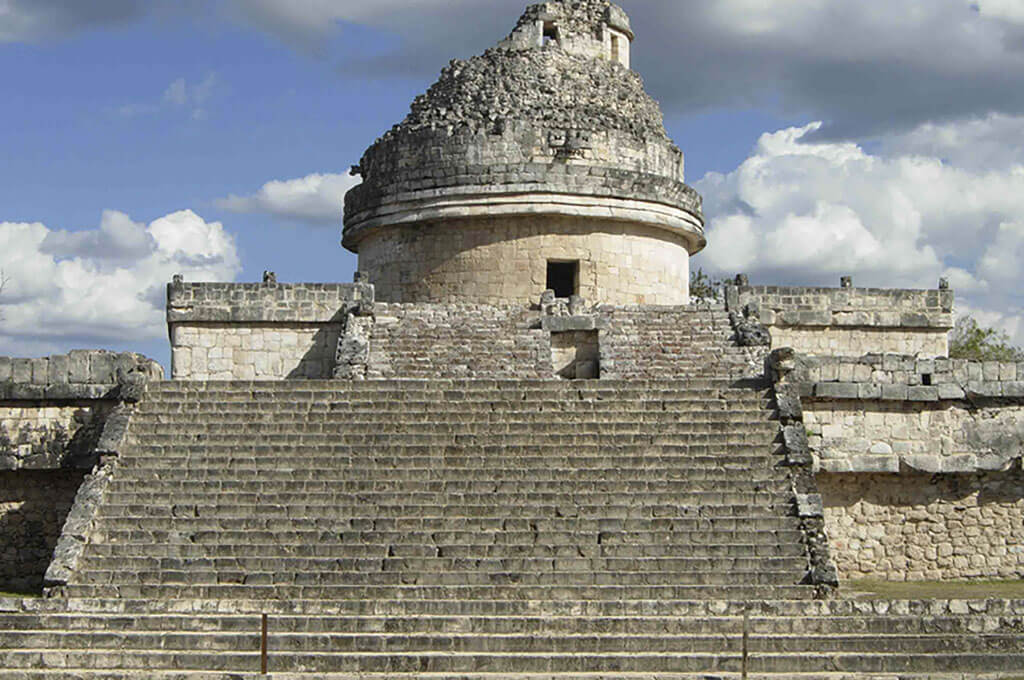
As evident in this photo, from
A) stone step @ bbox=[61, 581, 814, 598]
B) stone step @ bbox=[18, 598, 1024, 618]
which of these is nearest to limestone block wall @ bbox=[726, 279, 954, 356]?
stone step @ bbox=[61, 581, 814, 598]

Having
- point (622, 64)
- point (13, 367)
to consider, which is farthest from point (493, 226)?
point (13, 367)

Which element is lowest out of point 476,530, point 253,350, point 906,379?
point 476,530

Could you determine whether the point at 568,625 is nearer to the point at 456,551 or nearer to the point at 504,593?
the point at 504,593

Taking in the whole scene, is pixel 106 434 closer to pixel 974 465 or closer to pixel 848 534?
pixel 848 534

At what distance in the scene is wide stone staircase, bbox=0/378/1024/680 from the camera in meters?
10.5

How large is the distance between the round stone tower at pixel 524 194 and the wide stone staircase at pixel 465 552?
5.95 metres

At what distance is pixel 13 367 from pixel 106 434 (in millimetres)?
2400

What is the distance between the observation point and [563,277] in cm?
2075

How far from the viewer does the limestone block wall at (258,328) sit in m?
19.1

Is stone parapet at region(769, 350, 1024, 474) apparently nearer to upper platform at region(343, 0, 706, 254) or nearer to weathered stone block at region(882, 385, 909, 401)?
weathered stone block at region(882, 385, 909, 401)

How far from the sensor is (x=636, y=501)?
12664mm

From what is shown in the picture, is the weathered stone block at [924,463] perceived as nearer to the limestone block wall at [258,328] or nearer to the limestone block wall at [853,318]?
the limestone block wall at [853,318]

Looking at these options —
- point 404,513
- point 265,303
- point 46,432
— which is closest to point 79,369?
point 46,432

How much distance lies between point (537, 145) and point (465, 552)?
9.87 meters
